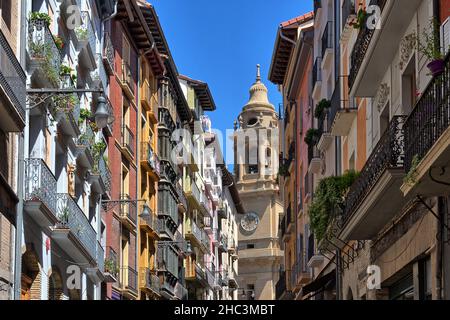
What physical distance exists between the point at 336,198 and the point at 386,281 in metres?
3.35

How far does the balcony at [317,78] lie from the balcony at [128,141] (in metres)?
6.28

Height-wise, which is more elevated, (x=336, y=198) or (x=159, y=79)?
(x=159, y=79)

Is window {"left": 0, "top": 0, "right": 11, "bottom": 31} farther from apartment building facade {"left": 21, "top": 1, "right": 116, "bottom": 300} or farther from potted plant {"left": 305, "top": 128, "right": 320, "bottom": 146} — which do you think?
potted plant {"left": 305, "top": 128, "right": 320, "bottom": 146}


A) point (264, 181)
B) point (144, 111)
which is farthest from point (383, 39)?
point (264, 181)

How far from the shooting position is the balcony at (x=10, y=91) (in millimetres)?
17078

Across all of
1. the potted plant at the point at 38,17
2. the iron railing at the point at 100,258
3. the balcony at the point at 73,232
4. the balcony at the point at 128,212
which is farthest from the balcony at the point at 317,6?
the potted plant at the point at 38,17

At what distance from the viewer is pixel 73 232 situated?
957 inches

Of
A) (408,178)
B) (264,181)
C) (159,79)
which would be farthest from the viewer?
(264,181)

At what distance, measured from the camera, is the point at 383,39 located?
1891 centimetres

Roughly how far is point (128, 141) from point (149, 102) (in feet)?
19.9

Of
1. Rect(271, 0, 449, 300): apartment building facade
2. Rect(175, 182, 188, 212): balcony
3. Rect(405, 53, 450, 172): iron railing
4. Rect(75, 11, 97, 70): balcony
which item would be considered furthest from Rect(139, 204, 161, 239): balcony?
Rect(405, 53, 450, 172): iron railing

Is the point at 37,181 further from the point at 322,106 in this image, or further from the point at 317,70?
the point at 317,70
